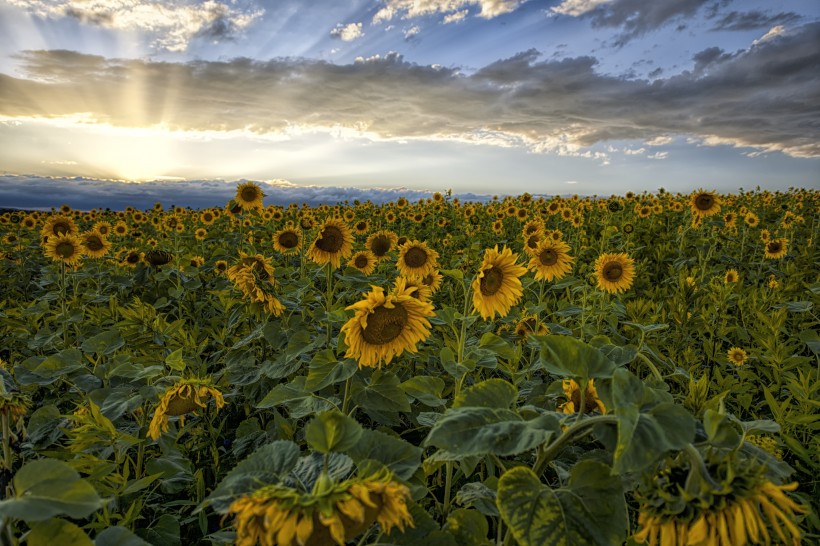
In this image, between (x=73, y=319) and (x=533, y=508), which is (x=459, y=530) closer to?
(x=533, y=508)

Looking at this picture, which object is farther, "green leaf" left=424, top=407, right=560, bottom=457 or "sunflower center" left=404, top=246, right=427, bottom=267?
"sunflower center" left=404, top=246, right=427, bottom=267

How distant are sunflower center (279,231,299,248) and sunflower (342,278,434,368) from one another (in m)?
3.39

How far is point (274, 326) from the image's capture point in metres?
2.63

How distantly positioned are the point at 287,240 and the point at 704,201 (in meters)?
7.40

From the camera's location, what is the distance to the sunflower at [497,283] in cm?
281

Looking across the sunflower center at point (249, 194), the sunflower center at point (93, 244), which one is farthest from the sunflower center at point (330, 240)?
the sunflower center at point (249, 194)

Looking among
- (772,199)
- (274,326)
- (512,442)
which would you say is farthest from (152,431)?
(772,199)

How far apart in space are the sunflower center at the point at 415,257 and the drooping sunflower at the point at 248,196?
4410mm

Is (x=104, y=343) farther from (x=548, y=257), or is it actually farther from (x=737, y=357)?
(x=737, y=357)

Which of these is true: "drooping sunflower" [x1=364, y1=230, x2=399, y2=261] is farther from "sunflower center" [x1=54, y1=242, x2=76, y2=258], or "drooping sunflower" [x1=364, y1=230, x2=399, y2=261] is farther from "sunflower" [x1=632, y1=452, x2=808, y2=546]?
"sunflower" [x1=632, y1=452, x2=808, y2=546]

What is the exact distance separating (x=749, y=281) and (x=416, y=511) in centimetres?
911

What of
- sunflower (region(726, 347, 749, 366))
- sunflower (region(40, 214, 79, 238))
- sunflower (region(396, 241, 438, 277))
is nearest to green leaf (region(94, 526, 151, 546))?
sunflower (region(396, 241, 438, 277))

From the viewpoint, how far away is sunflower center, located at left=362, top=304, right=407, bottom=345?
1885 millimetres

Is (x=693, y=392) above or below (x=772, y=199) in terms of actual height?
below
